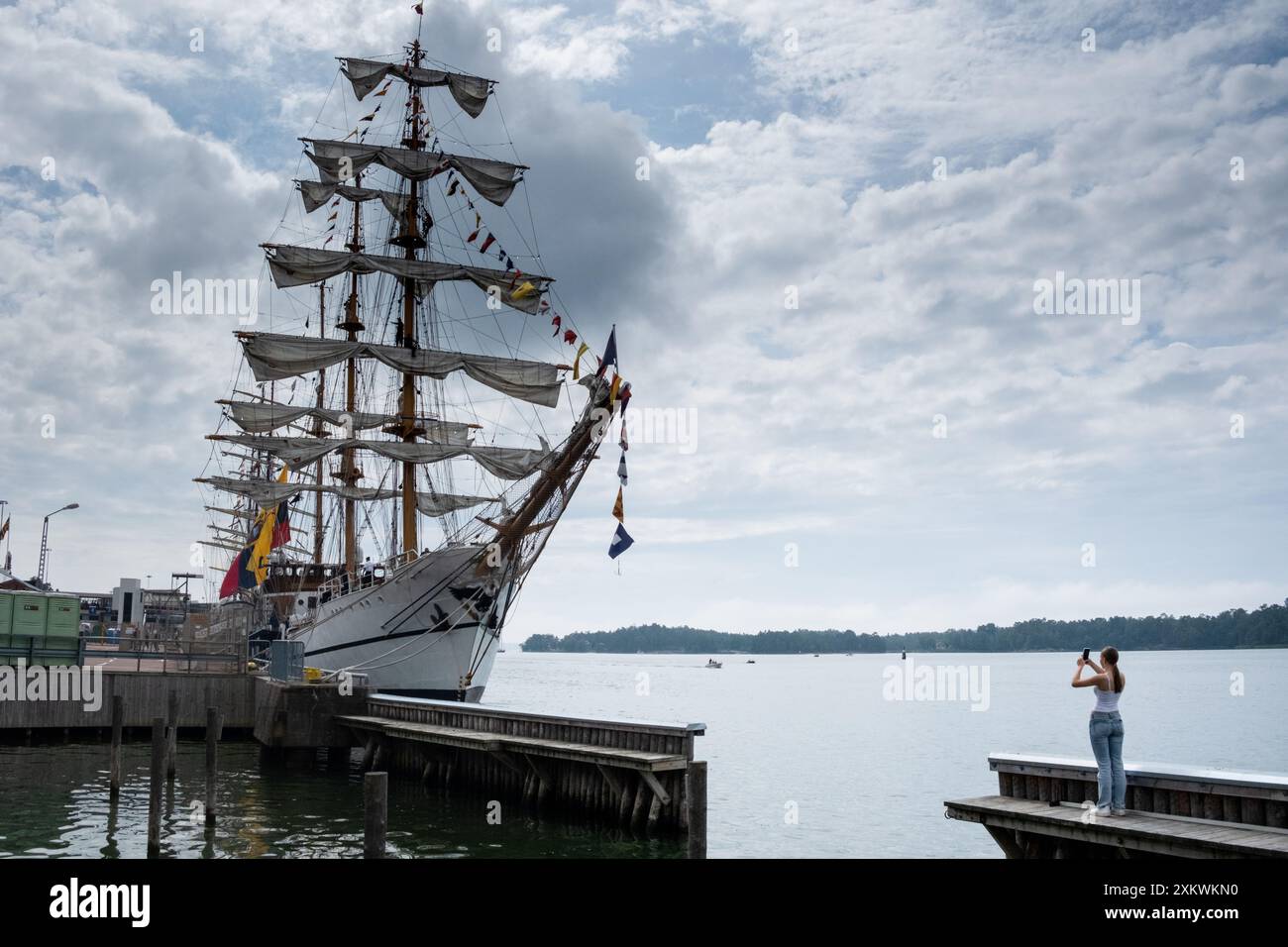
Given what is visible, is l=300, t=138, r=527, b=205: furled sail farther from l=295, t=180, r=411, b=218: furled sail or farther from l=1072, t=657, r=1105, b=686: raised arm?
l=1072, t=657, r=1105, b=686: raised arm

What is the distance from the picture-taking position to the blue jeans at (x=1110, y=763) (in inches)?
530

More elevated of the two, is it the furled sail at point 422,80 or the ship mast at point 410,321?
the furled sail at point 422,80

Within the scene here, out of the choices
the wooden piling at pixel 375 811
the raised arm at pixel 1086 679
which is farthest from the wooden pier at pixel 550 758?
the raised arm at pixel 1086 679

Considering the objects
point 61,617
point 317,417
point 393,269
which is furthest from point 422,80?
point 61,617

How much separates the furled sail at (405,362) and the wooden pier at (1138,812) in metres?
37.2

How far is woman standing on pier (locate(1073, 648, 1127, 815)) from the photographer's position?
13.5 m

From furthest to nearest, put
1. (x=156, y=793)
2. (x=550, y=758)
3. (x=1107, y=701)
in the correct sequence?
1. (x=550, y=758)
2. (x=156, y=793)
3. (x=1107, y=701)

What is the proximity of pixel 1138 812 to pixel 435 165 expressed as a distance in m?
46.2

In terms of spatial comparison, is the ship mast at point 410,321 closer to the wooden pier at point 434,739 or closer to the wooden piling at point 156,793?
the wooden pier at point 434,739

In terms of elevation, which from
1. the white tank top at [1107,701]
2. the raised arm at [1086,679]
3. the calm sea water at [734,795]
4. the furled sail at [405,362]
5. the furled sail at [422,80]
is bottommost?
the calm sea water at [734,795]

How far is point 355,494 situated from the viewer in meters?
Result: 56.5

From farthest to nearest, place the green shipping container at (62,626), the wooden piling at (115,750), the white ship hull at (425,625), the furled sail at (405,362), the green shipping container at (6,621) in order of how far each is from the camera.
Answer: the furled sail at (405,362), the white ship hull at (425,625), the green shipping container at (62,626), the green shipping container at (6,621), the wooden piling at (115,750)

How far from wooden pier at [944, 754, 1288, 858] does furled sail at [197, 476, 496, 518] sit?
38045 millimetres

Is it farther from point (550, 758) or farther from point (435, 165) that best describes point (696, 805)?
point (435, 165)
